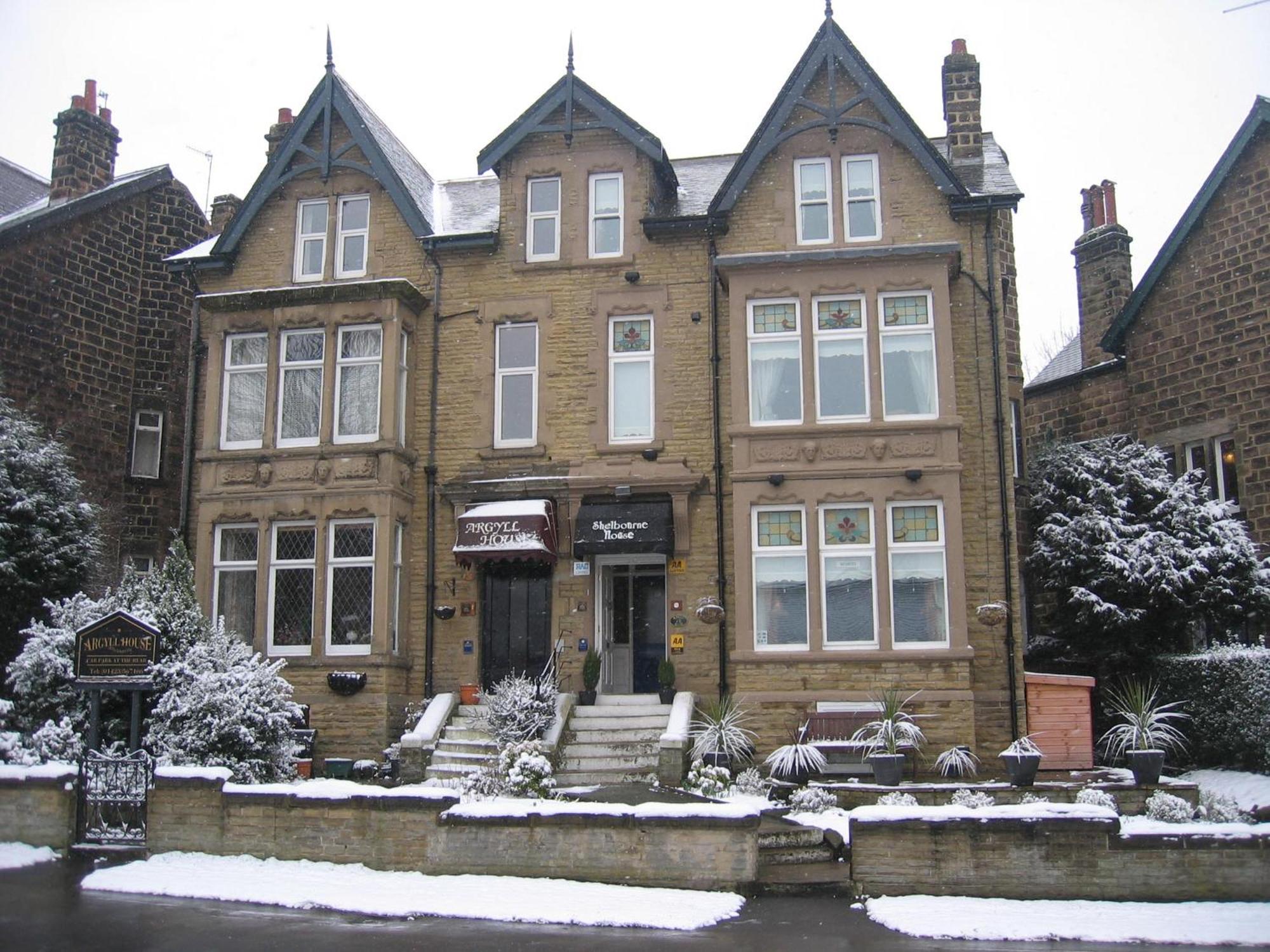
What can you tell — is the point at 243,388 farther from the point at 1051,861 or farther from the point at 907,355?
the point at 1051,861

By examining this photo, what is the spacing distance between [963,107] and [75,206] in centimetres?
1762

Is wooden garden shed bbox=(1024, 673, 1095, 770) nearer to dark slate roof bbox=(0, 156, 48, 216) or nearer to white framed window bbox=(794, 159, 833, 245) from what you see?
white framed window bbox=(794, 159, 833, 245)

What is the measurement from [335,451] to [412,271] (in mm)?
3787

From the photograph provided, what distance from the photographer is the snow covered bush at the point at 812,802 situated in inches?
569

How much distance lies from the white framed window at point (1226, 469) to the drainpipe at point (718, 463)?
9765mm

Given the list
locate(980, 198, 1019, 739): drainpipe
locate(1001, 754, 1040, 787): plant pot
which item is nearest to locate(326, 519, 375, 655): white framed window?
locate(980, 198, 1019, 739): drainpipe

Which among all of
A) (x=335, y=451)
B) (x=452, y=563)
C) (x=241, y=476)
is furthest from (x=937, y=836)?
(x=241, y=476)

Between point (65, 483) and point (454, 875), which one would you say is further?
point (65, 483)

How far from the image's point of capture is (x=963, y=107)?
72.1ft

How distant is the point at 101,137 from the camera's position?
2694 centimetres

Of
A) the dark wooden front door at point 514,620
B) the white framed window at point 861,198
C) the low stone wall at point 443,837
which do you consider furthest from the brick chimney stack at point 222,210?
the low stone wall at point 443,837

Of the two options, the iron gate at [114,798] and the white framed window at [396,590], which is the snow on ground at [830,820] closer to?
the iron gate at [114,798]

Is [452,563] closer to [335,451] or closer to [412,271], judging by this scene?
[335,451]

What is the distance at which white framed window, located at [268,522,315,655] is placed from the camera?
20375mm
